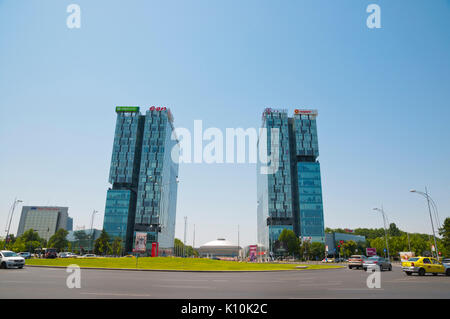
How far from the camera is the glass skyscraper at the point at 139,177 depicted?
115875 millimetres

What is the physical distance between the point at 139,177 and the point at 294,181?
79.5 meters

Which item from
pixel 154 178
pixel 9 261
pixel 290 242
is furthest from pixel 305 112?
pixel 9 261

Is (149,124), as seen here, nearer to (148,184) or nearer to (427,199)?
(148,184)

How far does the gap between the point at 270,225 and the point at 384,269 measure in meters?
91.4

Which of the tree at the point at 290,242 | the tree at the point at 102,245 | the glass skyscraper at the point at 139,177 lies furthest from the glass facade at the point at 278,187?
the tree at the point at 102,245

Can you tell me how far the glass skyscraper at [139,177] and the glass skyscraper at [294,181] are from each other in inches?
2082

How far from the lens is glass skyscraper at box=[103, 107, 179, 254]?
4562 inches

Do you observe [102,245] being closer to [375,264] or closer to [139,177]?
[139,177]

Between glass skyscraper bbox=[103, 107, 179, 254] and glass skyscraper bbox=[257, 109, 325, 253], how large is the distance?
52886 mm

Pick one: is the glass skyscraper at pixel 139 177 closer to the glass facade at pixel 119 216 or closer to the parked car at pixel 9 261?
the glass facade at pixel 119 216

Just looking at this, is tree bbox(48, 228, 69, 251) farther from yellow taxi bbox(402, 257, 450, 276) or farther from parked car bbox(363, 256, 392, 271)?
yellow taxi bbox(402, 257, 450, 276)

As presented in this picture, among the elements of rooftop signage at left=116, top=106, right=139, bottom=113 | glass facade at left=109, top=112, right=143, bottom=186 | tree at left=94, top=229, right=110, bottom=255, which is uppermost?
rooftop signage at left=116, top=106, right=139, bottom=113

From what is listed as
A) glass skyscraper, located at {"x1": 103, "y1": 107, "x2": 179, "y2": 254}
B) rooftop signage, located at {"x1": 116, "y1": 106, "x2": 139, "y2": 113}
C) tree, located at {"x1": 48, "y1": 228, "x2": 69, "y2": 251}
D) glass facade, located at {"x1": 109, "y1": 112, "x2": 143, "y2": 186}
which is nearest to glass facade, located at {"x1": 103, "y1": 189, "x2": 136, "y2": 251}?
glass skyscraper, located at {"x1": 103, "y1": 107, "x2": 179, "y2": 254}
